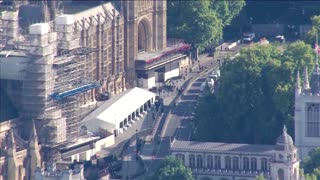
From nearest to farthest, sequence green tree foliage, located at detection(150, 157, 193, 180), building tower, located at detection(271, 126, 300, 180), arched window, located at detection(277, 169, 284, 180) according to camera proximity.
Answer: building tower, located at detection(271, 126, 300, 180), arched window, located at detection(277, 169, 284, 180), green tree foliage, located at detection(150, 157, 193, 180)

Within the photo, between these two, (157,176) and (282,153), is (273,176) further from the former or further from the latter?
(157,176)

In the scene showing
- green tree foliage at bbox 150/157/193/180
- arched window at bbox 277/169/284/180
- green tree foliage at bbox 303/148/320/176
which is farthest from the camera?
green tree foliage at bbox 150/157/193/180

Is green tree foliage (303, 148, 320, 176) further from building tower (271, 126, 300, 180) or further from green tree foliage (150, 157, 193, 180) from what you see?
building tower (271, 126, 300, 180)

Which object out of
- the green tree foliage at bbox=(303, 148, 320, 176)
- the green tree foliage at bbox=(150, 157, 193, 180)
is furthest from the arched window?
the green tree foliage at bbox=(150, 157, 193, 180)

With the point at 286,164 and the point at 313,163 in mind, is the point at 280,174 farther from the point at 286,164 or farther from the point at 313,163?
the point at 313,163

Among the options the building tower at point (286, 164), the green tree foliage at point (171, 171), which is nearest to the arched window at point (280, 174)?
the building tower at point (286, 164)

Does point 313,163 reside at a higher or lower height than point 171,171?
higher

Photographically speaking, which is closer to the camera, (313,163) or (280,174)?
(280,174)

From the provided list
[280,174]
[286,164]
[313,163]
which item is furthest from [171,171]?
[286,164]
